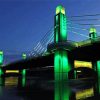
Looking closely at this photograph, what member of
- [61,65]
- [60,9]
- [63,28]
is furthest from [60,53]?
[60,9]

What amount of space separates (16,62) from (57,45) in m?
20.9

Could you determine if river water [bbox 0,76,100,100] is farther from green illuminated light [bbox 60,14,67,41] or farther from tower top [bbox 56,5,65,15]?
tower top [bbox 56,5,65,15]

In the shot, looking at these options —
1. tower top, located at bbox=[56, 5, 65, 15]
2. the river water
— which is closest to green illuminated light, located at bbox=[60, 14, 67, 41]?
tower top, located at bbox=[56, 5, 65, 15]

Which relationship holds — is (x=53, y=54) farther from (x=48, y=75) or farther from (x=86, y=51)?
(x=48, y=75)

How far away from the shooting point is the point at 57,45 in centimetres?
3584

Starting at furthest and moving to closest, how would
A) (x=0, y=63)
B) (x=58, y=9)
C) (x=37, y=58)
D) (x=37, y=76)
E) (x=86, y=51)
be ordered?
(x=37, y=76) → (x=0, y=63) → (x=37, y=58) → (x=58, y=9) → (x=86, y=51)

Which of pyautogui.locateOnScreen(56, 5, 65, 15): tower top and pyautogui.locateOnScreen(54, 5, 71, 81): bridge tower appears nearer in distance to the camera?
pyautogui.locateOnScreen(54, 5, 71, 81): bridge tower

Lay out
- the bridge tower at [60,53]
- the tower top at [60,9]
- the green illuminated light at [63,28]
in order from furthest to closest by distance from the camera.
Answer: the tower top at [60,9]
the green illuminated light at [63,28]
the bridge tower at [60,53]

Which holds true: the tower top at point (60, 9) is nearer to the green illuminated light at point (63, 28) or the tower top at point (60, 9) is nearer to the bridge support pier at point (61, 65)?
the green illuminated light at point (63, 28)

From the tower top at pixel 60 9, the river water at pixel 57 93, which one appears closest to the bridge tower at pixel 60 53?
the tower top at pixel 60 9

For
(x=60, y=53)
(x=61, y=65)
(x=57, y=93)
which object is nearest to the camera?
(x=57, y=93)

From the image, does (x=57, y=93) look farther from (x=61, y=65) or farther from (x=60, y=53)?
(x=60, y=53)

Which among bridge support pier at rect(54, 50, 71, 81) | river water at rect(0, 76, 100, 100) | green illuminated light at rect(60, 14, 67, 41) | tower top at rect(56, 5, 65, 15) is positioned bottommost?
river water at rect(0, 76, 100, 100)

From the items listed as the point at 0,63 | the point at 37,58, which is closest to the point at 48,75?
the point at 0,63
